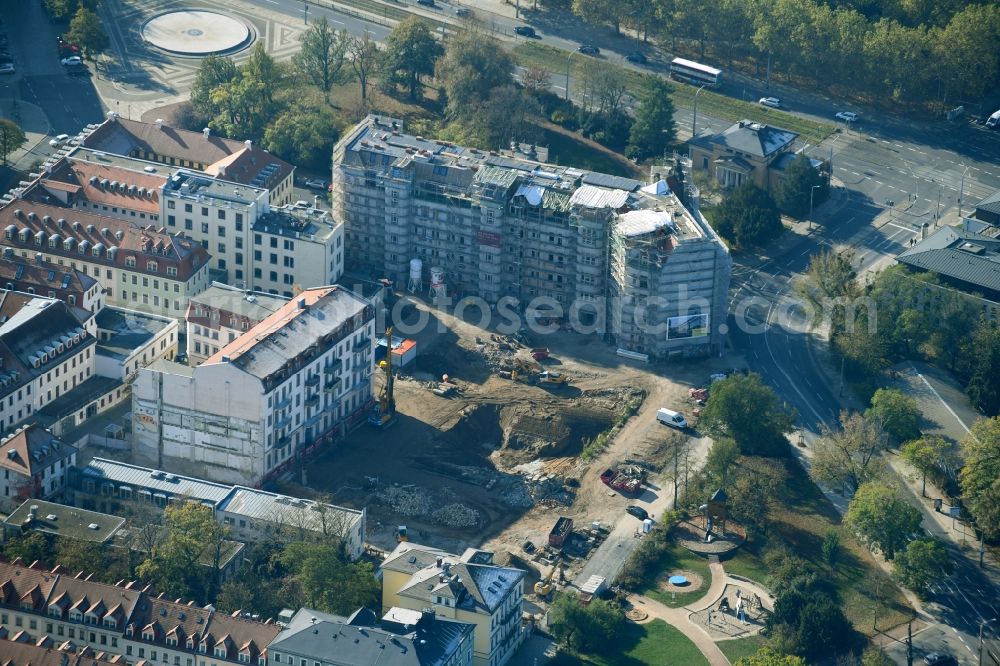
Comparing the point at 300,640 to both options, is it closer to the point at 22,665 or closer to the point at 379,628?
the point at 379,628

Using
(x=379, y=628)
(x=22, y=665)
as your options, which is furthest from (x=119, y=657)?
(x=379, y=628)

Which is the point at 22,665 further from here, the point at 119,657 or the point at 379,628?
the point at 379,628

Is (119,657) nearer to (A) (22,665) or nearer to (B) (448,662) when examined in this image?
(A) (22,665)

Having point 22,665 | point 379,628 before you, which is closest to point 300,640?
point 379,628

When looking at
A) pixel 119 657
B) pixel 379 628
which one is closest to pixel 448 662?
pixel 379 628

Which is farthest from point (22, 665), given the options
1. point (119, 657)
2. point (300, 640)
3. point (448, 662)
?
point (448, 662)

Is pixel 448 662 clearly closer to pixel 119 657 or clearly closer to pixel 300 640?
pixel 300 640
